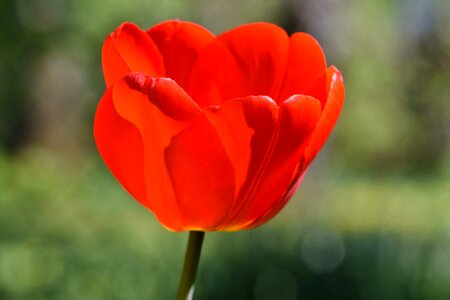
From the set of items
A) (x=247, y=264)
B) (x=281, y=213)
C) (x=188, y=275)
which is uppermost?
(x=188, y=275)

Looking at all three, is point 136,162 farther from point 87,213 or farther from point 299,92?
Answer: point 87,213

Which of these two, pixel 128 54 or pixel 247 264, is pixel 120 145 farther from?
pixel 247 264

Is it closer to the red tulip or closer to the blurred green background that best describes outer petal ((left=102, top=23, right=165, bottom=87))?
the red tulip

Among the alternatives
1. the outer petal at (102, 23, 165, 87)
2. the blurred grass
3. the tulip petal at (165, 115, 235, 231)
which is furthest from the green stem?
the blurred grass

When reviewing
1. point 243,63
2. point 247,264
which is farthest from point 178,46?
point 247,264

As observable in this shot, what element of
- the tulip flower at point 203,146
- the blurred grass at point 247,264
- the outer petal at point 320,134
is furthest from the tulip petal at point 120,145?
the blurred grass at point 247,264

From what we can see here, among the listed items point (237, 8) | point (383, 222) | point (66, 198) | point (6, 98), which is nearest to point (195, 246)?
point (383, 222)
